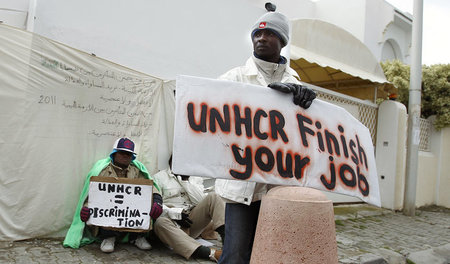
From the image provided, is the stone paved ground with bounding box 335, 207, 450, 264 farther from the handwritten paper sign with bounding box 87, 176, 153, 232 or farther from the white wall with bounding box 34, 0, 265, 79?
the white wall with bounding box 34, 0, 265, 79

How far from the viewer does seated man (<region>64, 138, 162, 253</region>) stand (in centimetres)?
377

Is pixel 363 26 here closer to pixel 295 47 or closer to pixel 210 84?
pixel 295 47

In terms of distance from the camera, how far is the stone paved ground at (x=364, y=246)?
354 centimetres

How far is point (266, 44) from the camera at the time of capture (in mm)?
2078

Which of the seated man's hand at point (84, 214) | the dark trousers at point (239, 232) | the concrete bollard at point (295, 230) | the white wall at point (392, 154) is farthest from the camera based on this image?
the white wall at point (392, 154)

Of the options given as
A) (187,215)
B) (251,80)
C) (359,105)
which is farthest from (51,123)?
(359,105)

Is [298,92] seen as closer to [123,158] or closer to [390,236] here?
[123,158]

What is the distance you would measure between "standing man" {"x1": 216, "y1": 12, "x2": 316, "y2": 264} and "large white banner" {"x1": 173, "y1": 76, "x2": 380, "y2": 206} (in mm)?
98

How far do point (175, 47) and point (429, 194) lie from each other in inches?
314

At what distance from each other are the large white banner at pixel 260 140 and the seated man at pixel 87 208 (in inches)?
90.9

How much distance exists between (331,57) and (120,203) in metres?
5.32

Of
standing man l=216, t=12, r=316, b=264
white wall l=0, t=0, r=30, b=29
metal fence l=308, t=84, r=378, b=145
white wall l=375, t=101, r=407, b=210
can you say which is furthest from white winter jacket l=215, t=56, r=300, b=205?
white wall l=375, t=101, r=407, b=210

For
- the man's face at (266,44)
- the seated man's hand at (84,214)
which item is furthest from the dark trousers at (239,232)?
the seated man's hand at (84,214)

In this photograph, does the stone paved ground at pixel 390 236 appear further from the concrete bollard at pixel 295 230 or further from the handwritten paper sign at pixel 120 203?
the concrete bollard at pixel 295 230
